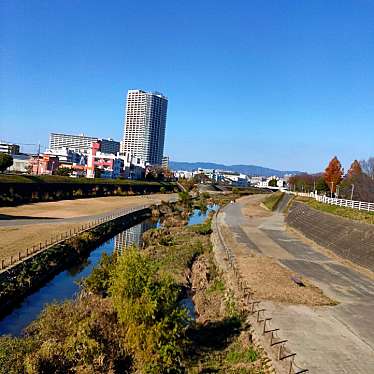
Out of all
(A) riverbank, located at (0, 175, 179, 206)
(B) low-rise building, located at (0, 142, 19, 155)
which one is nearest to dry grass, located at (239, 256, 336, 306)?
(A) riverbank, located at (0, 175, 179, 206)

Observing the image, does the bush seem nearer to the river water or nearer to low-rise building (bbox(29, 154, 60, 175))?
the river water

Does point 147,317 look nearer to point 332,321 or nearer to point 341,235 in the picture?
point 332,321

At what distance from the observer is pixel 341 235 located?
2792 cm

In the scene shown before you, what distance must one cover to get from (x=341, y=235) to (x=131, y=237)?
53.2 feet

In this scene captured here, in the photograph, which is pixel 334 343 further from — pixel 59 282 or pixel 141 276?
pixel 59 282

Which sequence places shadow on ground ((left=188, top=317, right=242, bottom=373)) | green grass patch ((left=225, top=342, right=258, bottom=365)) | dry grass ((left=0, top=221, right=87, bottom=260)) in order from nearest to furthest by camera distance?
green grass patch ((left=225, top=342, right=258, bottom=365)), shadow on ground ((left=188, top=317, right=242, bottom=373)), dry grass ((left=0, top=221, right=87, bottom=260))

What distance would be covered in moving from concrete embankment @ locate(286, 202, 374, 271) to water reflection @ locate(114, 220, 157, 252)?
499 inches

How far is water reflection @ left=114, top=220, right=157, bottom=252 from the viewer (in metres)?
31.6

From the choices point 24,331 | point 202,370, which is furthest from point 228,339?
point 24,331

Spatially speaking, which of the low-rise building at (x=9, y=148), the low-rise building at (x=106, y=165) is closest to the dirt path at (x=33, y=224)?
the low-rise building at (x=106, y=165)

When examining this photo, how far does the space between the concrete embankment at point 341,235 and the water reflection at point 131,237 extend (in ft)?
41.6

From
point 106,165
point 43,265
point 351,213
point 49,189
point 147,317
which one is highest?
point 106,165

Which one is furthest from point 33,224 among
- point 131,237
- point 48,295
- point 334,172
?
point 334,172

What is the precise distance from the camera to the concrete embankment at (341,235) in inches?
915
